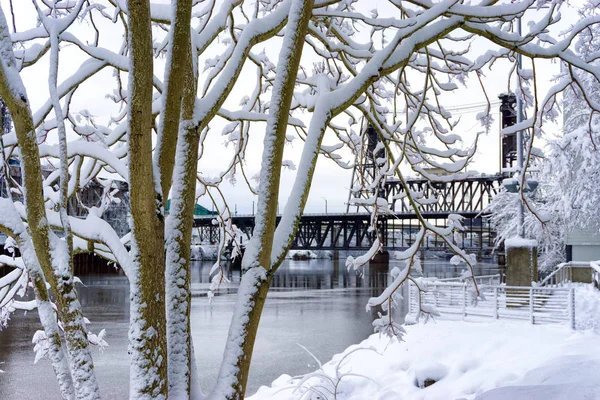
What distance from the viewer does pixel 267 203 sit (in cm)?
380

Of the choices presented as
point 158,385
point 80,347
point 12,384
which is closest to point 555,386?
point 158,385

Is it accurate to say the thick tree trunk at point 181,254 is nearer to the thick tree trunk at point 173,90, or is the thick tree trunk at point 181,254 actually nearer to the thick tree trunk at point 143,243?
the thick tree trunk at point 173,90

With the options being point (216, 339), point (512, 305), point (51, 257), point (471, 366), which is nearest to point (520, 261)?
point (512, 305)

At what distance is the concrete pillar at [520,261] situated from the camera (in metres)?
16.6

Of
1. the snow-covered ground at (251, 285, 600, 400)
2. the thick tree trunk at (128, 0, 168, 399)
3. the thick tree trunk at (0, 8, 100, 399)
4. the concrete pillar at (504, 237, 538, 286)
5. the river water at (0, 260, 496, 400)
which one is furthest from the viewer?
the concrete pillar at (504, 237, 538, 286)

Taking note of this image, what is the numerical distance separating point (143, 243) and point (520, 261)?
1501 centimetres

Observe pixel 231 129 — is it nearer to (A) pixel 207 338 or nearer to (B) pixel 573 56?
(B) pixel 573 56

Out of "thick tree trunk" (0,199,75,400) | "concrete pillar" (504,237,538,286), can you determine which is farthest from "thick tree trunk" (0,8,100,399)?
"concrete pillar" (504,237,538,286)

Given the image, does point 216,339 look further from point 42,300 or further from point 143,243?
point 143,243

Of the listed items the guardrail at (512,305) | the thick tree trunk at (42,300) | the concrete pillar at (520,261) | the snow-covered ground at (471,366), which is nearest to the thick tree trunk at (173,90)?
the thick tree trunk at (42,300)

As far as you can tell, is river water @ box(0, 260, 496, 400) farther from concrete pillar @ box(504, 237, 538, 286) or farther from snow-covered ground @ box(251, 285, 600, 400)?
concrete pillar @ box(504, 237, 538, 286)

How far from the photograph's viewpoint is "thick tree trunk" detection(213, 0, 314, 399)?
12.2 feet

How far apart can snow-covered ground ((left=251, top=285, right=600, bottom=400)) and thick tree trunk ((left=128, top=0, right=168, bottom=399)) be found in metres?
3.20

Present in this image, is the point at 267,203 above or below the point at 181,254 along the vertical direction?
above
